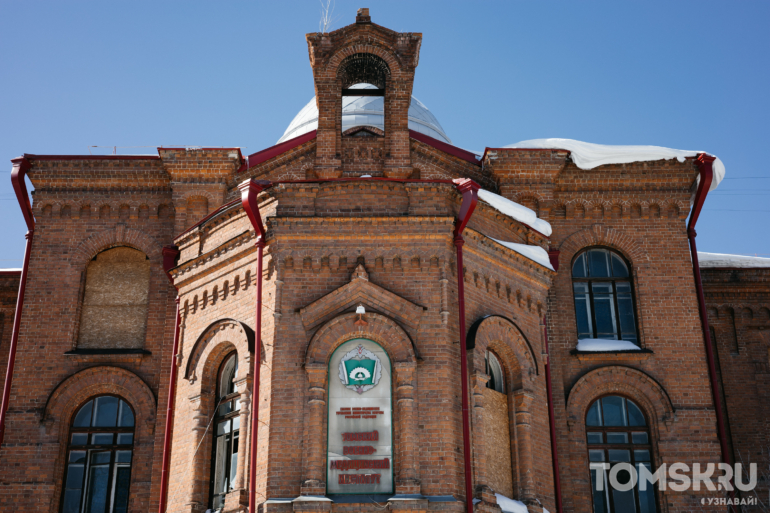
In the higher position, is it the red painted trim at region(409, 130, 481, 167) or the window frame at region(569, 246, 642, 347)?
the red painted trim at region(409, 130, 481, 167)

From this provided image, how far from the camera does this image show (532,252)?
1700 cm

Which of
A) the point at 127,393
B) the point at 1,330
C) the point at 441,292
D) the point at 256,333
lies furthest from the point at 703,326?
the point at 1,330

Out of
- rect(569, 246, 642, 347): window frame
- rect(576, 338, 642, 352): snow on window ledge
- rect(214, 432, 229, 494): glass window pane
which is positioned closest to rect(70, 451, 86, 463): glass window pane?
rect(214, 432, 229, 494): glass window pane

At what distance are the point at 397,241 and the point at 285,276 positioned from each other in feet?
6.76

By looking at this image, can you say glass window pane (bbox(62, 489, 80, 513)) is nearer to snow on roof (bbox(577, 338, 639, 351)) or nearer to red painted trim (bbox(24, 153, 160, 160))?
red painted trim (bbox(24, 153, 160, 160))

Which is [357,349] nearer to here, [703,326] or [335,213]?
[335,213]

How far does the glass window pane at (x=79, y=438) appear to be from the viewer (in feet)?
56.5

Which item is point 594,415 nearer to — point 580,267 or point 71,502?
point 580,267

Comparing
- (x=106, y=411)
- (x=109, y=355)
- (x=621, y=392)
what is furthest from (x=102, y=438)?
(x=621, y=392)

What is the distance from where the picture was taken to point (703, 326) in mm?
18188

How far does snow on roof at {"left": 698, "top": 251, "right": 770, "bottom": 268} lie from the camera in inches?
861

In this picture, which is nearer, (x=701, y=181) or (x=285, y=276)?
(x=285, y=276)

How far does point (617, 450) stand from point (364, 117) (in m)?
11.0

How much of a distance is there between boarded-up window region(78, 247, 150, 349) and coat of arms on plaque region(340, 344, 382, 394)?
5874mm
